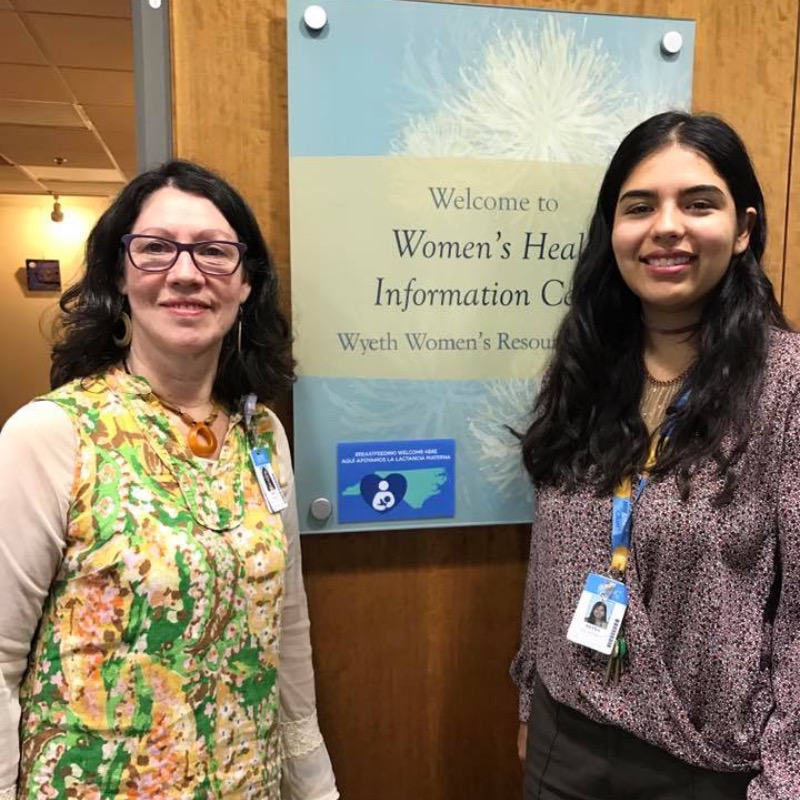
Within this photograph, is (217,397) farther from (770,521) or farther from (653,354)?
(770,521)

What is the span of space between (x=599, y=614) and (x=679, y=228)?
542 mm

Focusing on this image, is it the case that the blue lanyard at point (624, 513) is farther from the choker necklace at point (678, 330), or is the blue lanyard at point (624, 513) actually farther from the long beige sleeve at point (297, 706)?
the long beige sleeve at point (297, 706)

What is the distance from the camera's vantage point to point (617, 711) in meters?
1.02

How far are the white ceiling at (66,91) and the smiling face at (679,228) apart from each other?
8.46 ft

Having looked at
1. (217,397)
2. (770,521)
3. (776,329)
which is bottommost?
(770,521)

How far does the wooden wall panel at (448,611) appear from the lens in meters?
1.41

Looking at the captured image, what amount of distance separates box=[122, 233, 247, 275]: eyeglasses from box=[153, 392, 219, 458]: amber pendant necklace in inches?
7.2

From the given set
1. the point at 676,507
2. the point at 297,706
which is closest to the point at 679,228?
the point at 676,507

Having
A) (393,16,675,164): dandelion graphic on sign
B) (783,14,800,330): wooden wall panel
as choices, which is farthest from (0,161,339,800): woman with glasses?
(783,14,800,330): wooden wall panel

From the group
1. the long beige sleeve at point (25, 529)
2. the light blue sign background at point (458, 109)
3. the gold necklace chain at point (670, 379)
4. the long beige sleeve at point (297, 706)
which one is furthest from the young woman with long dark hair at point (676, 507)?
the long beige sleeve at point (25, 529)

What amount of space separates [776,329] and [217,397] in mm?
827

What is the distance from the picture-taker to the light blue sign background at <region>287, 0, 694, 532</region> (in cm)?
126

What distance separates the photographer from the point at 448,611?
1454 millimetres

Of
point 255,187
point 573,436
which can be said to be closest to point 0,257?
point 255,187
